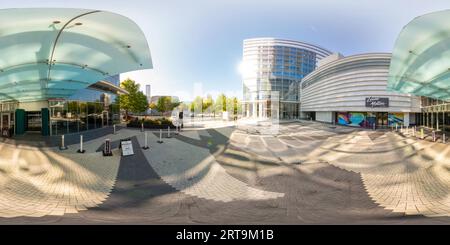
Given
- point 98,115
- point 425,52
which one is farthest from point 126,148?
point 98,115

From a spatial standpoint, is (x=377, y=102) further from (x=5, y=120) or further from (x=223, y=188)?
(x=5, y=120)

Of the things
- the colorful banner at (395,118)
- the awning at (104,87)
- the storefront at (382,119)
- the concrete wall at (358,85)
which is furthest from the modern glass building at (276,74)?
the awning at (104,87)

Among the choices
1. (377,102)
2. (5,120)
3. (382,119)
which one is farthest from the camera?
(382,119)

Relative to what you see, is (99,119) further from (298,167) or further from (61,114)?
(298,167)

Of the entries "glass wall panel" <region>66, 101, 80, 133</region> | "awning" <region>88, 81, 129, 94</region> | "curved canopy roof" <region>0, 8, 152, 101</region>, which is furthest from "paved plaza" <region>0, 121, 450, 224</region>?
"awning" <region>88, 81, 129, 94</region>

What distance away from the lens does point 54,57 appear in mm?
6090

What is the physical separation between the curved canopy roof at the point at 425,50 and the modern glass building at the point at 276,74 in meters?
18.5

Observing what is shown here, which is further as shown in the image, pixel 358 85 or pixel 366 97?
pixel 358 85

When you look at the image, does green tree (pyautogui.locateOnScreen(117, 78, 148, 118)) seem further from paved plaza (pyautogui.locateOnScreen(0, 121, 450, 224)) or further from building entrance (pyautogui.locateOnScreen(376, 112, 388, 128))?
building entrance (pyautogui.locateOnScreen(376, 112, 388, 128))

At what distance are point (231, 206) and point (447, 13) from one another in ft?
21.2

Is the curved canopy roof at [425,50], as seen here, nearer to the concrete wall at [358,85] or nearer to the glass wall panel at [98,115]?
the concrete wall at [358,85]

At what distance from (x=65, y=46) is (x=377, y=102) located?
1136 inches

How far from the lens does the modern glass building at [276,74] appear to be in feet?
96.5

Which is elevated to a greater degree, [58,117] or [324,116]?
[324,116]
